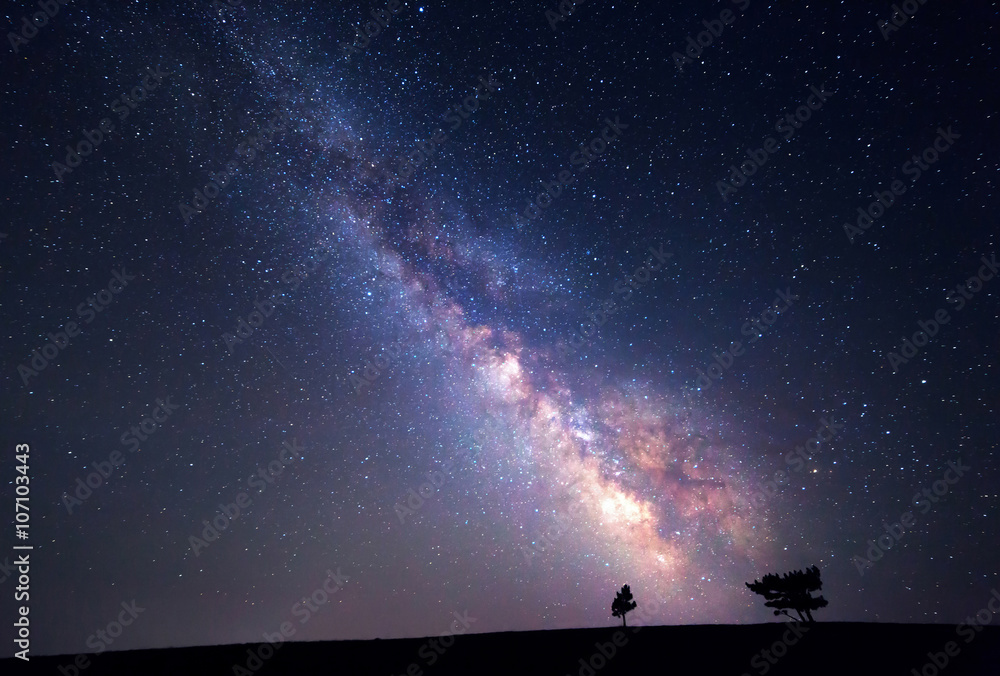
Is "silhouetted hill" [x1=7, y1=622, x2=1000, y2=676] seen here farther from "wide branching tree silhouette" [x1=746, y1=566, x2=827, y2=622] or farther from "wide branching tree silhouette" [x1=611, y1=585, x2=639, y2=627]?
"wide branching tree silhouette" [x1=611, y1=585, x2=639, y2=627]

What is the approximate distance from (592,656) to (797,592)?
1943cm

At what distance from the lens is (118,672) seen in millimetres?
9891

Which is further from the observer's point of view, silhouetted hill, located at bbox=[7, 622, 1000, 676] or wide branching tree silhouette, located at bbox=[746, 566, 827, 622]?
wide branching tree silhouette, located at bbox=[746, 566, 827, 622]

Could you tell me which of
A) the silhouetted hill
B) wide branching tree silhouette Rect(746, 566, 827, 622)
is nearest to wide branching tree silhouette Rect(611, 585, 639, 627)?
wide branching tree silhouette Rect(746, 566, 827, 622)

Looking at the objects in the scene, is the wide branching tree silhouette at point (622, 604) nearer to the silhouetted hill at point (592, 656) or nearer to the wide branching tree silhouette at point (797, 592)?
the wide branching tree silhouette at point (797, 592)

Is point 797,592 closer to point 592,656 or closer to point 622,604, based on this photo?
point 622,604

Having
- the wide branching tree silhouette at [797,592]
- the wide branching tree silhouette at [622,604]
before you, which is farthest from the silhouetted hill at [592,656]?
the wide branching tree silhouette at [622,604]

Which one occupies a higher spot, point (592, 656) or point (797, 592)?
point (797, 592)

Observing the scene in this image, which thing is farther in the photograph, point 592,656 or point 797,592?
point 797,592

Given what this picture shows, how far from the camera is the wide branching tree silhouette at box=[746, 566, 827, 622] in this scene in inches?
949

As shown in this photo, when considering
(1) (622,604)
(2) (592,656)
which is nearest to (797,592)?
(1) (622,604)

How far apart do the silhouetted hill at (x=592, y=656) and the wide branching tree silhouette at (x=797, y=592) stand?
10960mm

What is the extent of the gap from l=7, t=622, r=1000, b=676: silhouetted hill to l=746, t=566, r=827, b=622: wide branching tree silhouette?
10960 millimetres

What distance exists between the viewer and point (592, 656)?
38.1ft
